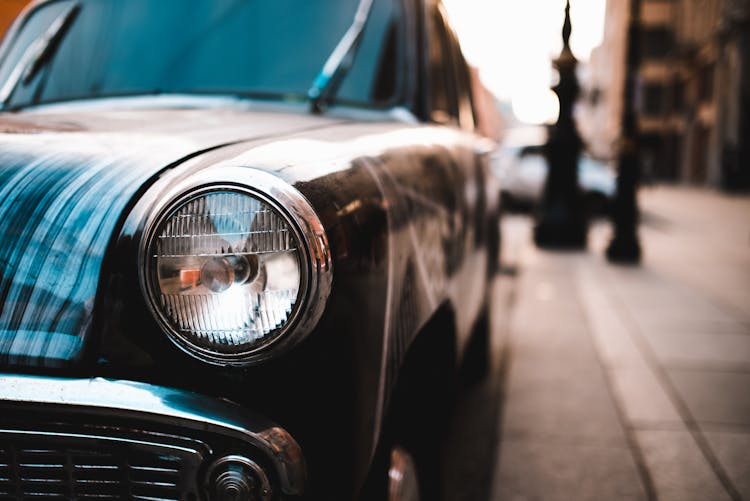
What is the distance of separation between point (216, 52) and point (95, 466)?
5.21 ft

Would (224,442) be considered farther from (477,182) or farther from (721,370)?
(721,370)

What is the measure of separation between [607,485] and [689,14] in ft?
127

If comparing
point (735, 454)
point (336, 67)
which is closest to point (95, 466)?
point (336, 67)

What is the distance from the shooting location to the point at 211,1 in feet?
7.94

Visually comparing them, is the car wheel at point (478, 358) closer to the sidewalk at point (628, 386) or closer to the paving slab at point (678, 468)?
the sidewalk at point (628, 386)

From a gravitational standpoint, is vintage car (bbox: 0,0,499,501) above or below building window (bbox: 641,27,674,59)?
below

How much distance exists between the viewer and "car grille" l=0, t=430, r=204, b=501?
1154mm

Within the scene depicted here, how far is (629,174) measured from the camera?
9000 millimetres

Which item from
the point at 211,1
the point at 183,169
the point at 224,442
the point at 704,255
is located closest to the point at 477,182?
the point at 211,1

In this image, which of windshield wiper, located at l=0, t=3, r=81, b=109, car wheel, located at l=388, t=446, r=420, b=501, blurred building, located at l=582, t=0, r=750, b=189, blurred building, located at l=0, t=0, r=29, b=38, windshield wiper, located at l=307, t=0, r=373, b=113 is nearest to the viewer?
car wheel, located at l=388, t=446, r=420, b=501

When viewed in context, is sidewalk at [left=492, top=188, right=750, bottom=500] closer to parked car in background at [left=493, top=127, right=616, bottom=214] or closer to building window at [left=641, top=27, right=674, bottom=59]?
parked car in background at [left=493, top=127, right=616, bottom=214]

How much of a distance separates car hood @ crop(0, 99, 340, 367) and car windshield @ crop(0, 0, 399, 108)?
832mm

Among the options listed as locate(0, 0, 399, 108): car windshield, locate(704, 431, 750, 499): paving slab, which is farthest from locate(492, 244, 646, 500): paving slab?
locate(0, 0, 399, 108): car windshield

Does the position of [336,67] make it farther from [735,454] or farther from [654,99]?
[654,99]
